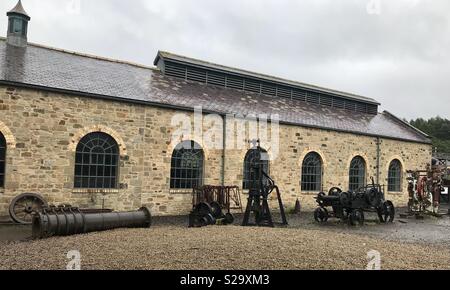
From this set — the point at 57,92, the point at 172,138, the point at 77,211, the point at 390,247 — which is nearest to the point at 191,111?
the point at 172,138

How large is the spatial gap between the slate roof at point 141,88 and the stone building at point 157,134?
0.06 meters

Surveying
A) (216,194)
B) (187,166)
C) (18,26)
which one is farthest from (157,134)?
(18,26)

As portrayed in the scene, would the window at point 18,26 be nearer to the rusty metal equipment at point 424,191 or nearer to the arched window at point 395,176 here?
the rusty metal equipment at point 424,191

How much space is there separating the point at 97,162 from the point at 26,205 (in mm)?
2546

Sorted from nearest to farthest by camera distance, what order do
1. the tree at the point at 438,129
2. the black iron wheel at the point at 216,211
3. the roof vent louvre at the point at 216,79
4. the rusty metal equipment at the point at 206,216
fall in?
the rusty metal equipment at the point at 206,216 < the black iron wheel at the point at 216,211 < the roof vent louvre at the point at 216,79 < the tree at the point at 438,129

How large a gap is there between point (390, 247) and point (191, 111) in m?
9.06

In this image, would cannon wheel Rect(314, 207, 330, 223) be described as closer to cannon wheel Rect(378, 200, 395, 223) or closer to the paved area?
cannon wheel Rect(378, 200, 395, 223)

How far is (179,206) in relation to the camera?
580 inches

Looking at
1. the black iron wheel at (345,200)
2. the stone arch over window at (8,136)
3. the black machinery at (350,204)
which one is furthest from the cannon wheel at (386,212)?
the stone arch over window at (8,136)

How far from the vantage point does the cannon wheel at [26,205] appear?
37.6ft

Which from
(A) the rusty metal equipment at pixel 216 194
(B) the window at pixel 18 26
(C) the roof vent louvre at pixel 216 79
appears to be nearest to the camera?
(A) the rusty metal equipment at pixel 216 194

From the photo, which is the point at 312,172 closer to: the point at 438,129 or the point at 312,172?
the point at 312,172

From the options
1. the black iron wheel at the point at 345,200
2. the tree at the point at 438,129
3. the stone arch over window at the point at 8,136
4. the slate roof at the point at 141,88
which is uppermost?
the tree at the point at 438,129

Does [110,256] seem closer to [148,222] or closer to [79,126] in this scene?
[148,222]
